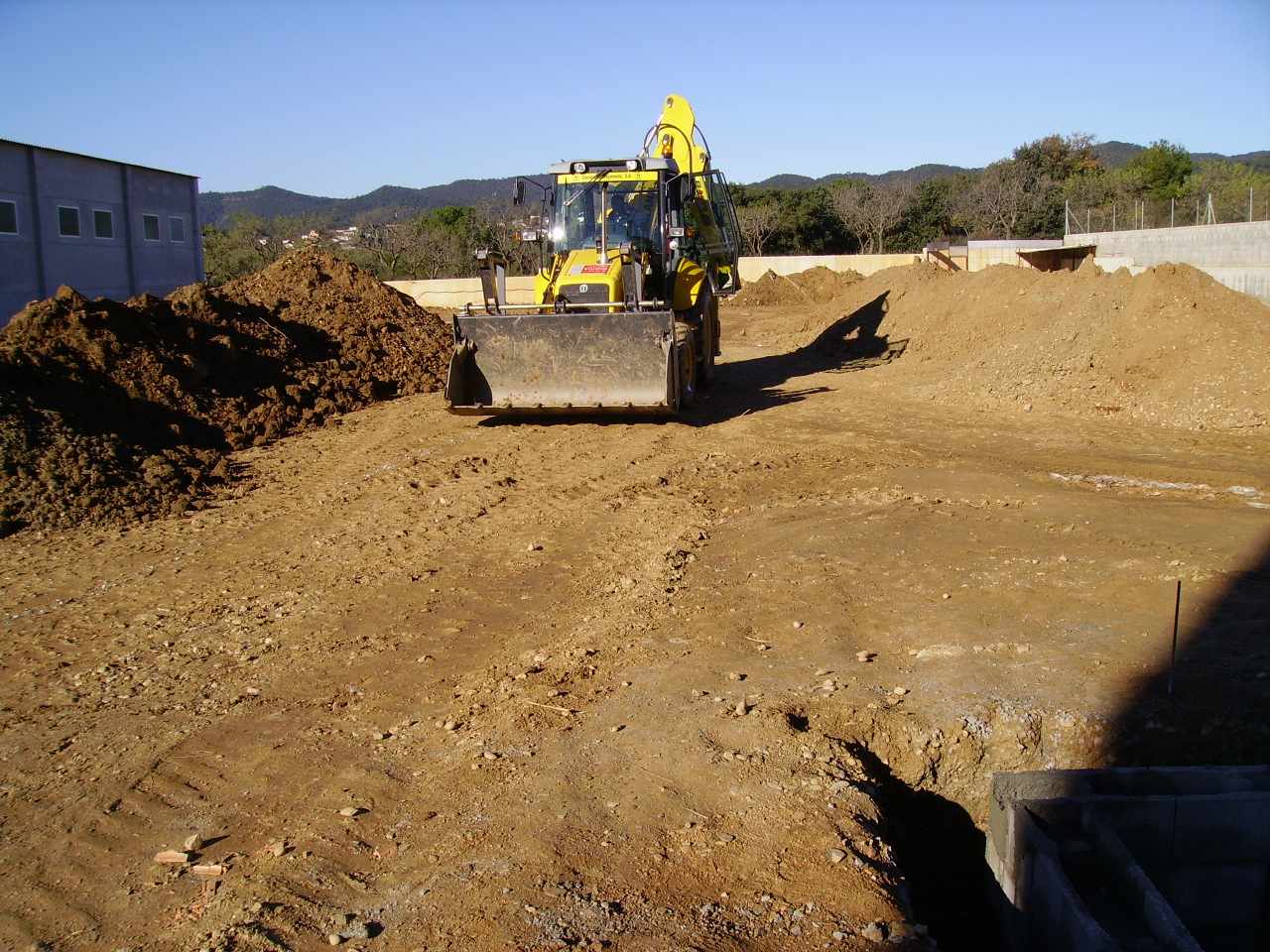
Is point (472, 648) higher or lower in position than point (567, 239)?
lower

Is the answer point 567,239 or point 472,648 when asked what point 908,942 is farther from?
point 567,239

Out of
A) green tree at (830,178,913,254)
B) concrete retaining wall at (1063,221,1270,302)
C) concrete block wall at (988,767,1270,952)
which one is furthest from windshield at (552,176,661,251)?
green tree at (830,178,913,254)

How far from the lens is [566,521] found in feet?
27.1

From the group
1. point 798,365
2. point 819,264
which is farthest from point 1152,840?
point 819,264

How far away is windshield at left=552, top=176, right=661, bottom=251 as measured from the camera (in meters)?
12.6

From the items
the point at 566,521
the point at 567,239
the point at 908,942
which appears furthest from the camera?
the point at 567,239

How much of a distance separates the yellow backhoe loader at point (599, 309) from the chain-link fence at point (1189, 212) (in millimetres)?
13322

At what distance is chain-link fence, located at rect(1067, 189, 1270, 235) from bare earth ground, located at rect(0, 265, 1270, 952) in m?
13.9

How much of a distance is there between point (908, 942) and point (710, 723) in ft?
5.11

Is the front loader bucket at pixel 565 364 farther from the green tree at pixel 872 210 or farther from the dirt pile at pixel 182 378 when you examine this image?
the green tree at pixel 872 210

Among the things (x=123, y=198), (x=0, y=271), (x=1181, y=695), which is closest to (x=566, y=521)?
(x=1181, y=695)

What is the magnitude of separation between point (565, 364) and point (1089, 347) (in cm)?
824

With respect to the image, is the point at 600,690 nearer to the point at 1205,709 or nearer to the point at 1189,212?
the point at 1205,709

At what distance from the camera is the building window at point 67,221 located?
27688mm
